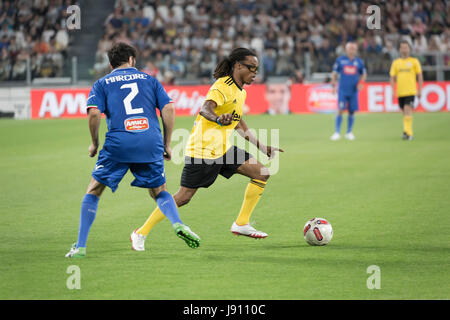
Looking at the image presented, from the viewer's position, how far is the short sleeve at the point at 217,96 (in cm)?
765

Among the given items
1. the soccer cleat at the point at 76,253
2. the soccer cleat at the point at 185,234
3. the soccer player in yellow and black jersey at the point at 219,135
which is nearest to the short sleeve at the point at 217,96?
the soccer player in yellow and black jersey at the point at 219,135

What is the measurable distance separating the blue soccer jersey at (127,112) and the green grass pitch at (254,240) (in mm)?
1010

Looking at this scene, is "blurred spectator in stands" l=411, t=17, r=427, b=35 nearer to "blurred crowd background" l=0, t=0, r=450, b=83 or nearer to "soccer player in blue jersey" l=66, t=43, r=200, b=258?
"blurred crowd background" l=0, t=0, r=450, b=83

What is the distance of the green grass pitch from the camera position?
6.01 m

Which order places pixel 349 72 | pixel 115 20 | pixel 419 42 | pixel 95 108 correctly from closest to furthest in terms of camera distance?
pixel 95 108, pixel 349 72, pixel 419 42, pixel 115 20

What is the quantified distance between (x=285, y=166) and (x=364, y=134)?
21.0ft

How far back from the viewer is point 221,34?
32.0 m

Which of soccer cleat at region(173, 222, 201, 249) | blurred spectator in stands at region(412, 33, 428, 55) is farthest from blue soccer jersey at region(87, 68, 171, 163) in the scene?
blurred spectator in stands at region(412, 33, 428, 55)

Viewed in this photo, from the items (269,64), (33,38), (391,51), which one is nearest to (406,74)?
(391,51)

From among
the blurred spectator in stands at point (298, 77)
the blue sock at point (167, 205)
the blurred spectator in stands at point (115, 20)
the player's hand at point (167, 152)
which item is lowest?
the blue sock at point (167, 205)

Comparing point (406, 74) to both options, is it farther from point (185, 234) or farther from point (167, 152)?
point (185, 234)

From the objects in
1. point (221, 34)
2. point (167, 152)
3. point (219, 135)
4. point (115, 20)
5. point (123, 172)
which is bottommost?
point (123, 172)

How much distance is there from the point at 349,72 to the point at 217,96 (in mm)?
12979

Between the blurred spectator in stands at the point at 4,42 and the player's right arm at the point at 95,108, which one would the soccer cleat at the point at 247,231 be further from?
the blurred spectator in stands at the point at 4,42
